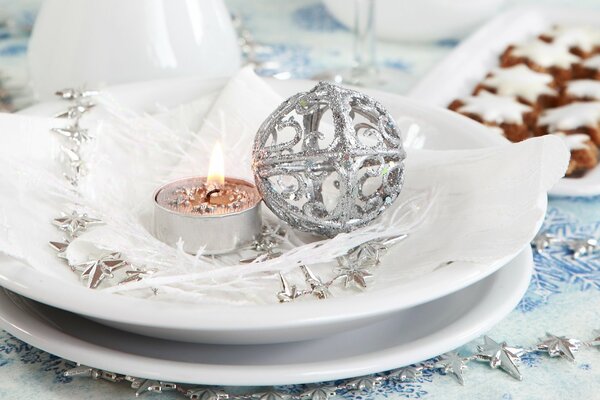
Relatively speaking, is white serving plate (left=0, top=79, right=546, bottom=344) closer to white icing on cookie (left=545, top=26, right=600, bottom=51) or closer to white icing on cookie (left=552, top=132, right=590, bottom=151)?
white icing on cookie (left=552, top=132, right=590, bottom=151)

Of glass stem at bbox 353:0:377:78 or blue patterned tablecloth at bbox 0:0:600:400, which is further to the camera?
glass stem at bbox 353:0:377:78

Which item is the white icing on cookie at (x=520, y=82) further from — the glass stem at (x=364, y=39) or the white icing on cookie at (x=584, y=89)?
the glass stem at (x=364, y=39)

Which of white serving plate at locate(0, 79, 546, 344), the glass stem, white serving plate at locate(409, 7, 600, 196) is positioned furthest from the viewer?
the glass stem

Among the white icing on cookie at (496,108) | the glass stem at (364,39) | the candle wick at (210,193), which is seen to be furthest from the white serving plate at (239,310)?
the glass stem at (364,39)

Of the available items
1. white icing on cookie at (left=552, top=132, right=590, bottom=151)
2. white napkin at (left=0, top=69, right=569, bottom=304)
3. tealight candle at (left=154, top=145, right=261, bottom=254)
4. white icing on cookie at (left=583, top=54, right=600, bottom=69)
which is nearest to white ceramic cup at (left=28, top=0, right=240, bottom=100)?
white napkin at (left=0, top=69, right=569, bottom=304)

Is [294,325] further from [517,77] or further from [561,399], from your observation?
[517,77]

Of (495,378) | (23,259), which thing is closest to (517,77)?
(495,378)
